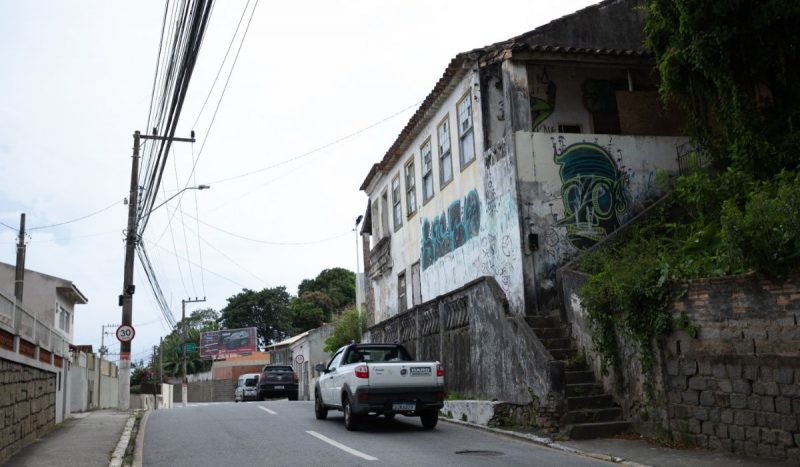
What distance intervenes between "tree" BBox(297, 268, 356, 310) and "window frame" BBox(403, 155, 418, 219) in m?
54.3

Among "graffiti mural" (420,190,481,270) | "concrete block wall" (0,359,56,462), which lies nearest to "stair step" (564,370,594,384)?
"graffiti mural" (420,190,481,270)

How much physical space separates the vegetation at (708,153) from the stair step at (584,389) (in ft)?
1.72

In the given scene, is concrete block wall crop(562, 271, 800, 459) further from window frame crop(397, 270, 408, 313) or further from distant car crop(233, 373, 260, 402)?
distant car crop(233, 373, 260, 402)

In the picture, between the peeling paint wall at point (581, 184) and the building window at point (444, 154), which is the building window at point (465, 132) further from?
the peeling paint wall at point (581, 184)

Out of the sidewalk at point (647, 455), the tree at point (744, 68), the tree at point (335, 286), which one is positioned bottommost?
the sidewalk at point (647, 455)

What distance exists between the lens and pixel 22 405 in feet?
38.0

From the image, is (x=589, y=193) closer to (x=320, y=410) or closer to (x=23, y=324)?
(x=320, y=410)

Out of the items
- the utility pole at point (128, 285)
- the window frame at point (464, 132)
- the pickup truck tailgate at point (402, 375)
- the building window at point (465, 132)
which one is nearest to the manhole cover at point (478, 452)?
the pickup truck tailgate at point (402, 375)

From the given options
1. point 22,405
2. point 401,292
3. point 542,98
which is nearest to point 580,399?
point 542,98

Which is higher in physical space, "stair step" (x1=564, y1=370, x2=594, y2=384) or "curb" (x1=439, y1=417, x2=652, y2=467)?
"stair step" (x1=564, y1=370, x2=594, y2=384)

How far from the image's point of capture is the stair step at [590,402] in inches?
462

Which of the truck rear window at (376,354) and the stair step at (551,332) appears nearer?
the stair step at (551,332)

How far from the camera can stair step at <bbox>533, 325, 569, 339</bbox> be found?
13711mm

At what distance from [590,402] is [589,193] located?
554 cm
